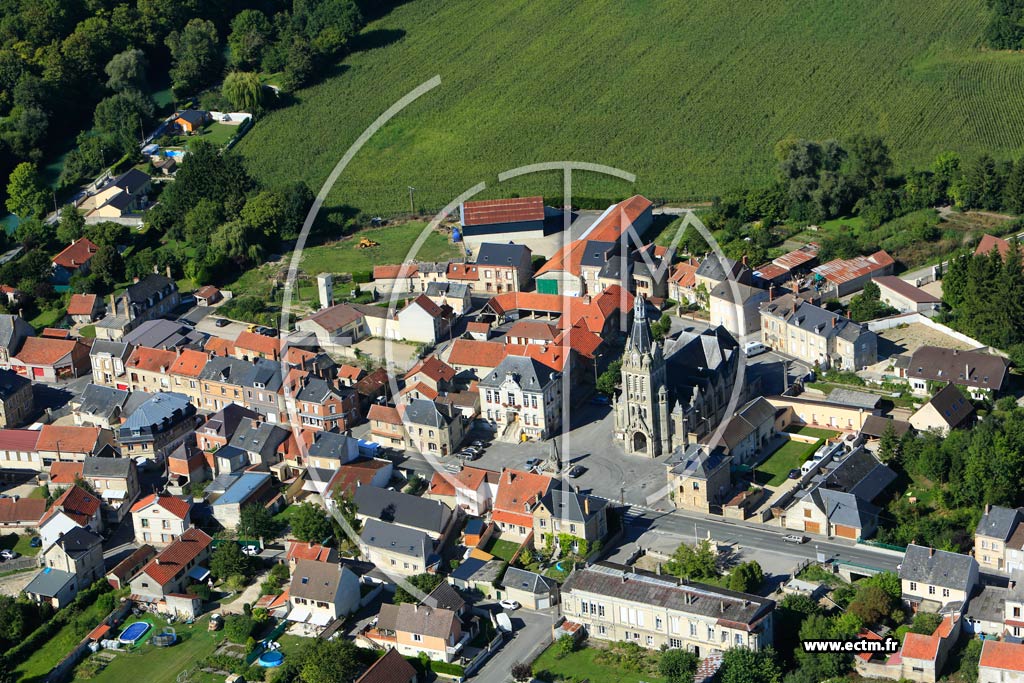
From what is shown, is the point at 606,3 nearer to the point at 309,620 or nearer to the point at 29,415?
the point at 29,415

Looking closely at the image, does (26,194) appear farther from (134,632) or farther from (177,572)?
(134,632)

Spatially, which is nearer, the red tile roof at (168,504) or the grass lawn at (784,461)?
the red tile roof at (168,504)

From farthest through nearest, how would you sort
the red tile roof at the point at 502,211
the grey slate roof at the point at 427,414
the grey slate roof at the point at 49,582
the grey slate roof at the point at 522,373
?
the red tile roof at the point at 502,211
the grey slate roof at the point at 522,373
the grey slate roof at the point at 427,414
the grey slate roof at the point at 49,582

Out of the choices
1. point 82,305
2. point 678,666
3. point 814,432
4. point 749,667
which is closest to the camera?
point 749,667

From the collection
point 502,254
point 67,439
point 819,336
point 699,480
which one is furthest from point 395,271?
point 699,480

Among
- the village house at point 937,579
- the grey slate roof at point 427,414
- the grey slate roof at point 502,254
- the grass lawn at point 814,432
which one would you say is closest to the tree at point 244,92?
the grey slate roof at point 502,254

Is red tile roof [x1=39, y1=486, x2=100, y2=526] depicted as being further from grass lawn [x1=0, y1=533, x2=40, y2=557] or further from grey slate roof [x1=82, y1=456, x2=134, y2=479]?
grey slate roof [x1=82, y1=456, x2=134, y2=479]

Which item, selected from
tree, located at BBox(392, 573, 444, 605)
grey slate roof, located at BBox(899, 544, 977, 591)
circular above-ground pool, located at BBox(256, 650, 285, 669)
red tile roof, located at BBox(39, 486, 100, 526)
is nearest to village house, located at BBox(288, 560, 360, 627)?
tree, located at BBox(392, 573, 444, 605)

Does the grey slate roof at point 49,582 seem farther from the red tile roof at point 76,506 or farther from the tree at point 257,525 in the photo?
the tree at point 257,525
